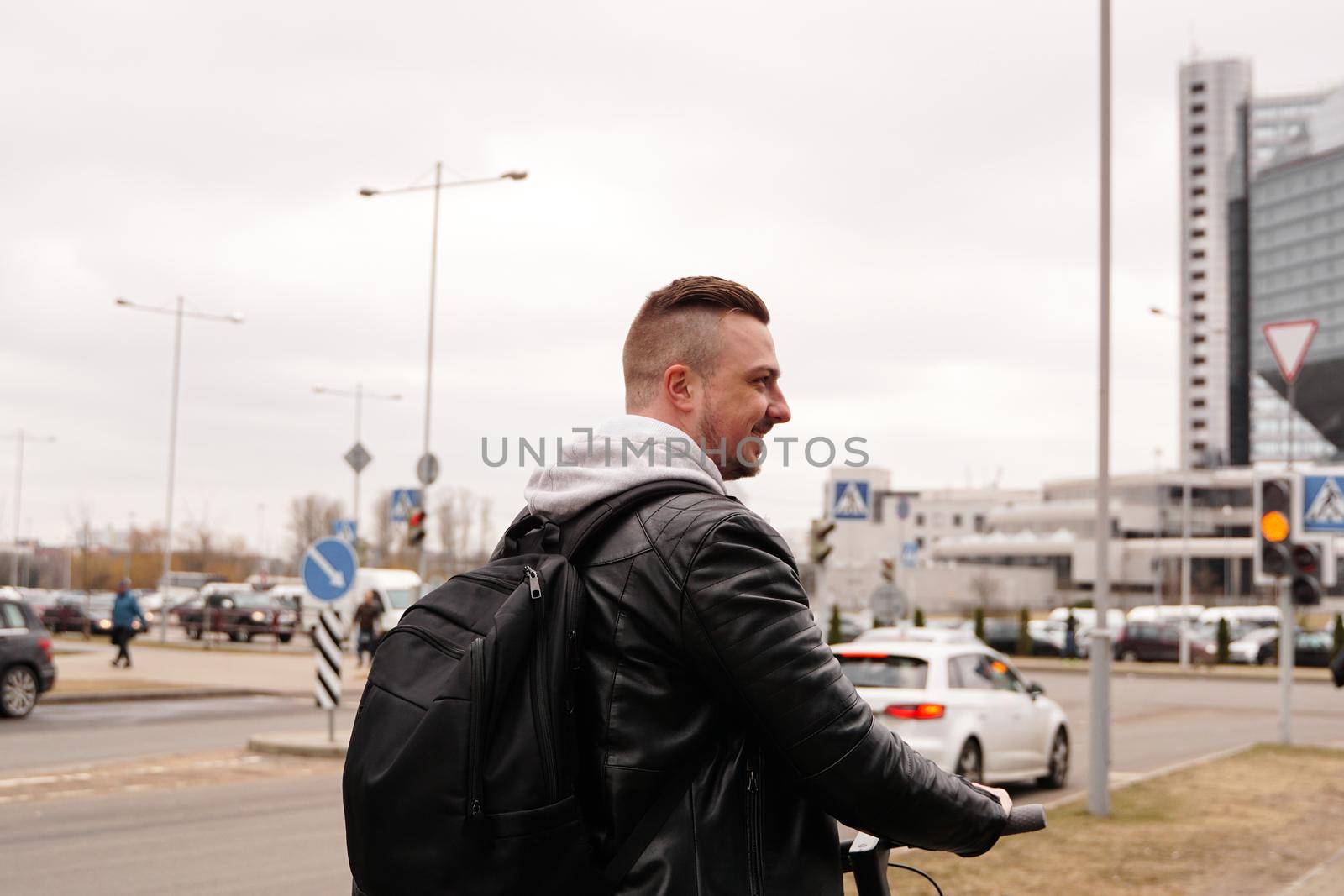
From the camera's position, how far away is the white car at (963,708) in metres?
12.9

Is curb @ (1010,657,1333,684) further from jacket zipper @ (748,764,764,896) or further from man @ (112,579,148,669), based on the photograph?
jacket zipper @ (748,764,764,896)

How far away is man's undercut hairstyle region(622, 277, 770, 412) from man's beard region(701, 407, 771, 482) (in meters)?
0.08

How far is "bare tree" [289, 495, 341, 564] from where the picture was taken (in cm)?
10056

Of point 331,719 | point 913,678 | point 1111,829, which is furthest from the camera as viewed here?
point 331,719

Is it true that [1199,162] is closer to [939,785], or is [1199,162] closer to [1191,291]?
[1191,291]

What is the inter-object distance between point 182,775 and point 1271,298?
489 ft

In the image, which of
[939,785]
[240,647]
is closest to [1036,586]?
[240,647]

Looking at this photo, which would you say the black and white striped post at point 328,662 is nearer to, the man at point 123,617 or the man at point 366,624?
the man at point 123,617

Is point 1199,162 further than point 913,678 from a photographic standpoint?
Yes

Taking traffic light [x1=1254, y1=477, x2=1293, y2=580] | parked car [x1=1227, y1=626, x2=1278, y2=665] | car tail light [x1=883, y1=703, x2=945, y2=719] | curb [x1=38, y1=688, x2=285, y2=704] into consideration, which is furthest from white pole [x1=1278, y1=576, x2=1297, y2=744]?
parked car [x1=1227, y1=626, x2=1278, y2=665]

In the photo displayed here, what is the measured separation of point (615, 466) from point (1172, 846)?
8.13 m

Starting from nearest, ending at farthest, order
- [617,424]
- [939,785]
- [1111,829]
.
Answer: [939,785] < [617,424] < [1111,829]

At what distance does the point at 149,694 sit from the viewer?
75.5ft

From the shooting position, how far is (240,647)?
41312mm
